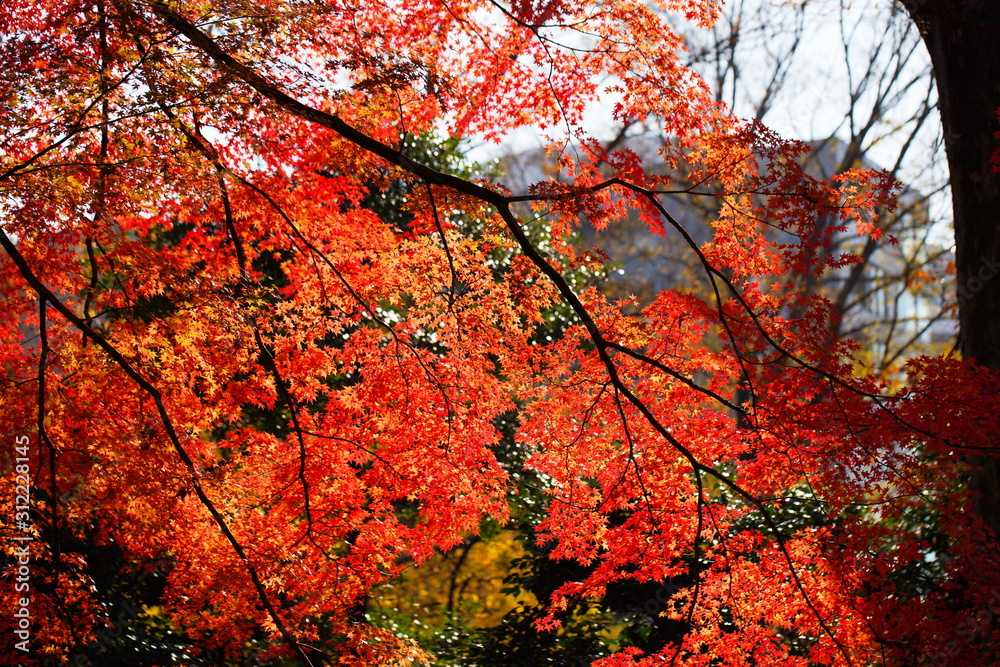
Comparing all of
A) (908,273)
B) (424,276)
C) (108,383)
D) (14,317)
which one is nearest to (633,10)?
(424,276)

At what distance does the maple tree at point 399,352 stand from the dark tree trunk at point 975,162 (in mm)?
1133

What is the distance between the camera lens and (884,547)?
25.0ft

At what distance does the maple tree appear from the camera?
4379mm

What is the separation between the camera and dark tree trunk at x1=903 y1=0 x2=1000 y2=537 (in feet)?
18.7

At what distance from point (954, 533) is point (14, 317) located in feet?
21.9

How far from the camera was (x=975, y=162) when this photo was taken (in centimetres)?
590

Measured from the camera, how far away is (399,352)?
5609 millimetres

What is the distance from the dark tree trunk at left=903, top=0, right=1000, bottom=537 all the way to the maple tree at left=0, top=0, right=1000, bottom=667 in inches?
44.6

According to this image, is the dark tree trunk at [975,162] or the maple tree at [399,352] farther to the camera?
the dark tree trunk at [975,162]

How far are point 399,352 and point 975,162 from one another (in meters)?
4.93

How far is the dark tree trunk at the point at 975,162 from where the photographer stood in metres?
5.71

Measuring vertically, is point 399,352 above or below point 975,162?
below

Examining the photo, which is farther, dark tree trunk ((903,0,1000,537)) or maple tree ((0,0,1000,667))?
dark tree trunk ((903,0,1000,537))

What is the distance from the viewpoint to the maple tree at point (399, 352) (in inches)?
172
